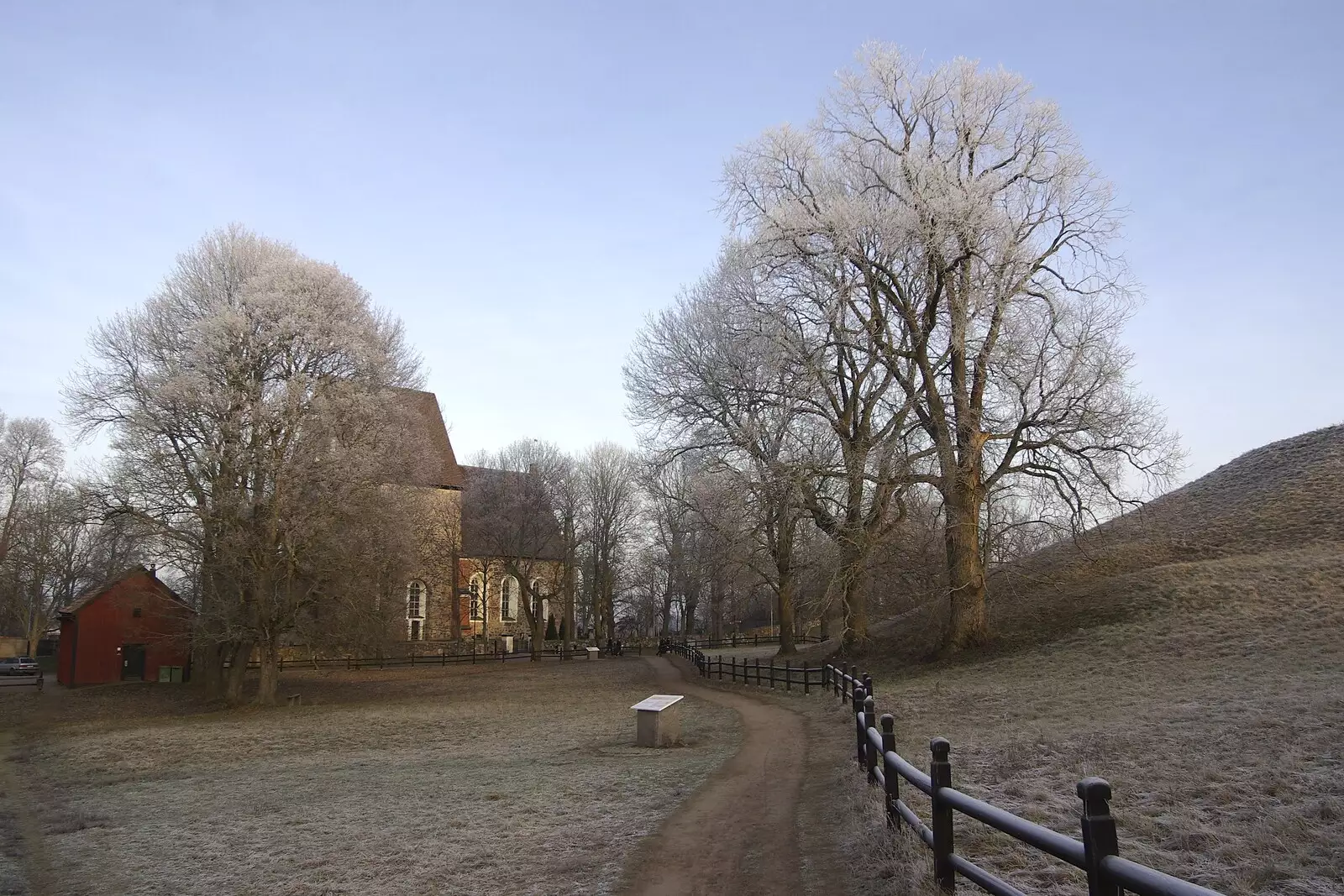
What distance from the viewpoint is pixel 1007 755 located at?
32.0ft

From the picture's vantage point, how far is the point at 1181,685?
14883 millimetres

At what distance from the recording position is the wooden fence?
3.16m

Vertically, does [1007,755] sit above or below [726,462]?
below

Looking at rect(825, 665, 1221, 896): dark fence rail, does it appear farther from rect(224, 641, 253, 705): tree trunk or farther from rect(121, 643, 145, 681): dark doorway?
rect(121, 643, 145, 681): dark doorway

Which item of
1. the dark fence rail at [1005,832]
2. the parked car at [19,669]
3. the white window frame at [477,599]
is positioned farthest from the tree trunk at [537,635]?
the dark fence rail at [1005,832]

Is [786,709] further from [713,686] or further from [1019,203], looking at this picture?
[1019,203]

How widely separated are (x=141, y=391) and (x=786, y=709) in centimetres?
2008

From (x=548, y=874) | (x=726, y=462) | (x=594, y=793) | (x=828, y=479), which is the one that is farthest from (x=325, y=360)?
(x=548, y=874)

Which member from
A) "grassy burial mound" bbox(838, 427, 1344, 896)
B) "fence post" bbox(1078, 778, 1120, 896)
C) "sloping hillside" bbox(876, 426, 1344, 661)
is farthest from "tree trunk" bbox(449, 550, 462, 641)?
"fence post" bbox(1078, 778, 1120, 896)

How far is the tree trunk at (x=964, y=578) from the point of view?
2167cm

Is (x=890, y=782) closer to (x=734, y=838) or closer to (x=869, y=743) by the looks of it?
(x=734, y=838)

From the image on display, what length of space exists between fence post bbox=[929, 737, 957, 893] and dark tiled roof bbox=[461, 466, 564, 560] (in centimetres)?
4510

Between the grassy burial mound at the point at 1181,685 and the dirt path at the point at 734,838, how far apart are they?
5.17ft

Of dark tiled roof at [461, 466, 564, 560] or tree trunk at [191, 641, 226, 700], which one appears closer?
tree trunk at [191, 641, 226, 700]
